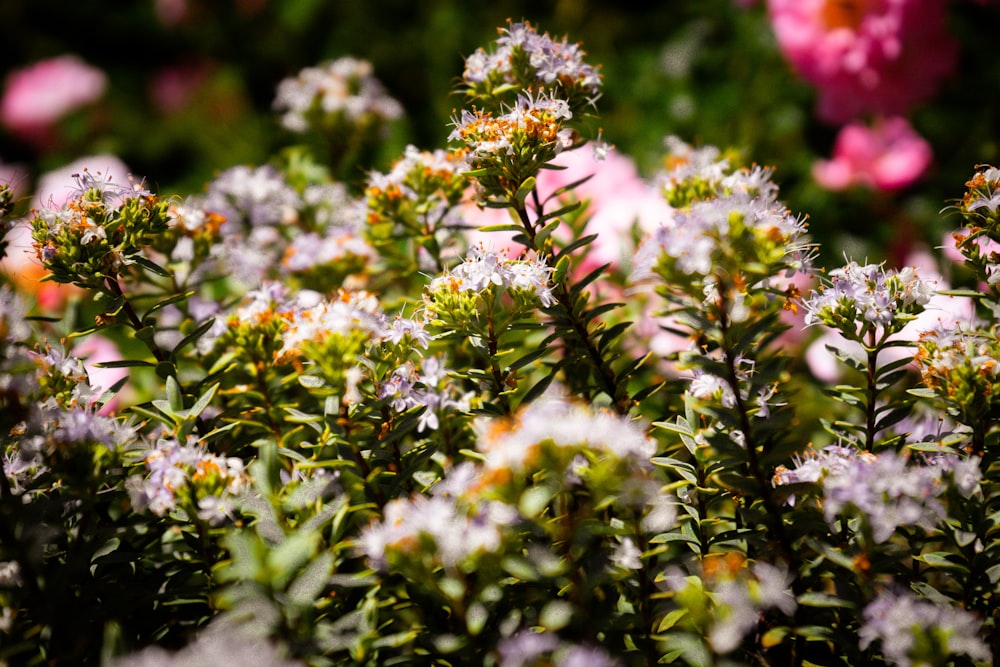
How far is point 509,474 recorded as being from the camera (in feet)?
1.44

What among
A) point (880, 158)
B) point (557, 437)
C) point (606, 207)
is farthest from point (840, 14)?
point (557, 437)

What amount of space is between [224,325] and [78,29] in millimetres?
2979

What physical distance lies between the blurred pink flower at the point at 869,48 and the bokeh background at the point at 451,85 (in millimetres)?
19

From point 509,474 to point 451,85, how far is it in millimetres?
871

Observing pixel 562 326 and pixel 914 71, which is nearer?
pixel 562 326

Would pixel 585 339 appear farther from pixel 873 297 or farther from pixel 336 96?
pixel 336 96

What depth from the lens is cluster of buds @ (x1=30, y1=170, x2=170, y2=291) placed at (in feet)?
1.87

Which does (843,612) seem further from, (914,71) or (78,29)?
(78,29)

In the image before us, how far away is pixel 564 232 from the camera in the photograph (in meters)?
1.10

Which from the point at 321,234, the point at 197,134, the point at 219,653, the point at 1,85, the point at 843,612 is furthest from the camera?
the point at 1,85

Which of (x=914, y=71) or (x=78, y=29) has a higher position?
(x=78, y=29)

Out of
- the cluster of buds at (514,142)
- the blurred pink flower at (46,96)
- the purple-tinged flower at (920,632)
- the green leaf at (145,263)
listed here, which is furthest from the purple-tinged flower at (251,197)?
the blurred pink flower at (46,96)

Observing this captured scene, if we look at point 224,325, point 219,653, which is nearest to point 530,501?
point 219,653

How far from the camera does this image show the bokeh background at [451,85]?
1.58 meters
